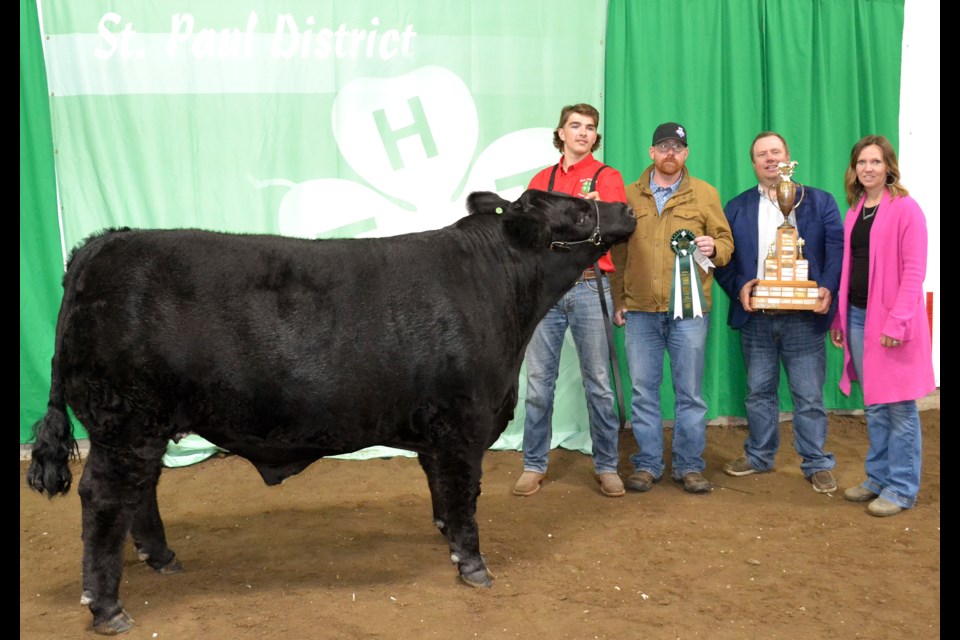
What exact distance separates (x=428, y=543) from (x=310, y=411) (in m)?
1.19

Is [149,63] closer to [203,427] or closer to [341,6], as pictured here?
[341,6]

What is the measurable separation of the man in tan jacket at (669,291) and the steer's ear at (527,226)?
122 cm

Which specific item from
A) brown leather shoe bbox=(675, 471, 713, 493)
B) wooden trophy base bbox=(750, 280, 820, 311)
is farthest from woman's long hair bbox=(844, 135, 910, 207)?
brown leather shoe bbox=(675, 471, 713, 493)

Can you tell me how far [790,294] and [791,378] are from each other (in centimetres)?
67

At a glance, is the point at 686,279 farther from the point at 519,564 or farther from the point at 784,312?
the point at 519,564

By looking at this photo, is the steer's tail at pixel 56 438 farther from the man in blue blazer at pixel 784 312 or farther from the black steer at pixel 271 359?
the man in blue blazer at pixel 784 312

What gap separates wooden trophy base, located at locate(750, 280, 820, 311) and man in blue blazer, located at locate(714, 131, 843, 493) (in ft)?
0.29

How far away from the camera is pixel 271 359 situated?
3164 millimetres

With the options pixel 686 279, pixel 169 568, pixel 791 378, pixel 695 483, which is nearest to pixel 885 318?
pixel 791 378

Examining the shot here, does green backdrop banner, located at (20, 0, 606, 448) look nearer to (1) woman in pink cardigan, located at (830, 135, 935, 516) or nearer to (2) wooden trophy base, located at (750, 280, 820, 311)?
(2) wooden trophy base, located at (750, 280, 820, 311)

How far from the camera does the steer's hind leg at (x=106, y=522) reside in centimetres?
310

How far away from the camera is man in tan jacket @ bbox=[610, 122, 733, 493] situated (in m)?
4.66

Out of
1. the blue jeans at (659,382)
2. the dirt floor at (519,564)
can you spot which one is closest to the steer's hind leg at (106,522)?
the dirt floor at (519,564)

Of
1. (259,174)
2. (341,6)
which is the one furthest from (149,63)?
(341,6)
